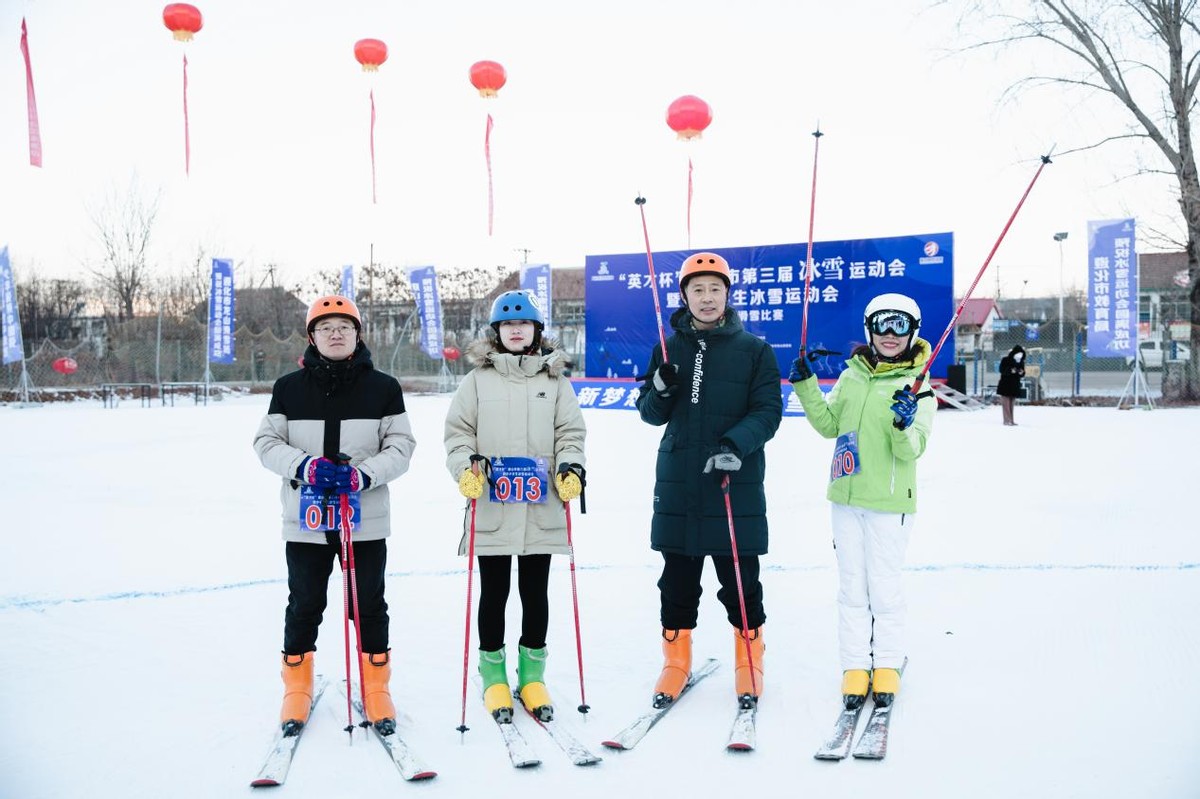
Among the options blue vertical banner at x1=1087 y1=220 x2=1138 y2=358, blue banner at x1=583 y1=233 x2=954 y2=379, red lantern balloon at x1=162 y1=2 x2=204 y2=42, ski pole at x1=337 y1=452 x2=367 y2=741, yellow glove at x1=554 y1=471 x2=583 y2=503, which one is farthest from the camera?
blue vertical banner at x1=1087 y1=220 x2=1138 y2=358

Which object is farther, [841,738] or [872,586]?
[872,586]

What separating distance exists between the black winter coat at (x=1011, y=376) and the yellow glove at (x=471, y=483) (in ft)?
37.4

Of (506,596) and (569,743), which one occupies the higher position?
(506,596)

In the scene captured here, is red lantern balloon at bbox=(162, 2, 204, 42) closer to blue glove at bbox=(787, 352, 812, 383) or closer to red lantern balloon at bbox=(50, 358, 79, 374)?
blue glove at bbox=(787, 352, 812, 383)

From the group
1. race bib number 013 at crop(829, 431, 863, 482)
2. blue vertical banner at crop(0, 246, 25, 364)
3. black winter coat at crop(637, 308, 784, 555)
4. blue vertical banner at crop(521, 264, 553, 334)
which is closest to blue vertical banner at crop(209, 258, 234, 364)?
blue vertical banner at crop(0, 246, 25, 364)

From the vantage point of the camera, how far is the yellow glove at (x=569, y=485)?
2.93m

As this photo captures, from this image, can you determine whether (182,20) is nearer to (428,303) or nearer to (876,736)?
(876,736)

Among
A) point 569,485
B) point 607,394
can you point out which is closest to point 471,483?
point 569,485

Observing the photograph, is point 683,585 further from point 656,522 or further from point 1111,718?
point 1111,718

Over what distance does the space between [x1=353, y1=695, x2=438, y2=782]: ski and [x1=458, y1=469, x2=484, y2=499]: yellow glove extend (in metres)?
0.80

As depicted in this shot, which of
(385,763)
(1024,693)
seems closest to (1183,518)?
(1024,693)

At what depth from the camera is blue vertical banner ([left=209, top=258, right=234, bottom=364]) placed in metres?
20.4

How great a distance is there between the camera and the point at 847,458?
121 inches

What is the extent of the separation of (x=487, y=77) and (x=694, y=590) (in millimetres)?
9305
